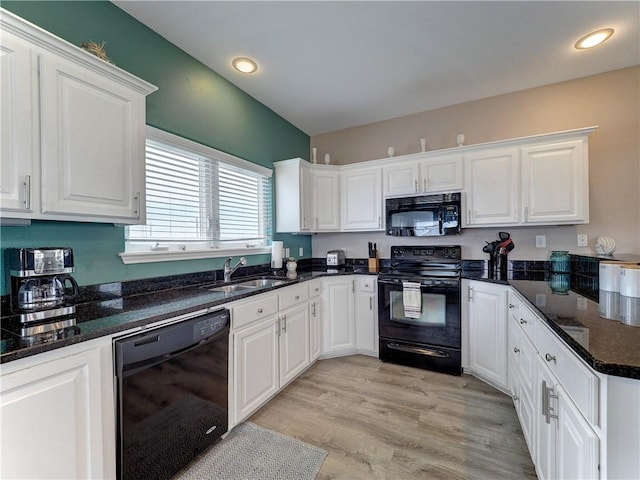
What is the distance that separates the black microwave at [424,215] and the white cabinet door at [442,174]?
0.08 meters

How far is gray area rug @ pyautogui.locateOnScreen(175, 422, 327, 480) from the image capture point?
1.58m

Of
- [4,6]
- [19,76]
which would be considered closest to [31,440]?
[19,76]

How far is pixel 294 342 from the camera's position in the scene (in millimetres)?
2535

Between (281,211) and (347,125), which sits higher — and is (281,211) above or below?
below

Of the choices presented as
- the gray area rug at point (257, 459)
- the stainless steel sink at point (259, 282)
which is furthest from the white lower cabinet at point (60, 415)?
the stainless steel sink at point (259, 282)

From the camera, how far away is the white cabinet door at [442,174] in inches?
117

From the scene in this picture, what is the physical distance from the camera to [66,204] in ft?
4.55

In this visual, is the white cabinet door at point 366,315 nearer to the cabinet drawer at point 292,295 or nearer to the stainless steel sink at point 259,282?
the cabinet drawer at point 292,295

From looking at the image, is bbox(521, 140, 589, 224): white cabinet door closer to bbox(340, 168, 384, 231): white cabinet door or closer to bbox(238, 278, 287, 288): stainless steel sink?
bbox(340, 168, 384, 231): white cabinet door

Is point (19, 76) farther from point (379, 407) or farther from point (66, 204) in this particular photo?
point (379, 407)

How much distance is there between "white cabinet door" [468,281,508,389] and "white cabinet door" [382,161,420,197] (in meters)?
1.18

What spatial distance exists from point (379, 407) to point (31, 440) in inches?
77.5

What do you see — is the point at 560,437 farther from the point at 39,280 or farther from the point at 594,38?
the point at 594,38

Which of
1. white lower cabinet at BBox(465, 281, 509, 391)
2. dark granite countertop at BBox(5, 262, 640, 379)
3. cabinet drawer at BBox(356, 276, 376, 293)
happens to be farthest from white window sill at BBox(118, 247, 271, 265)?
white lower cabinet at BBox(465, 281, 509, 391)
